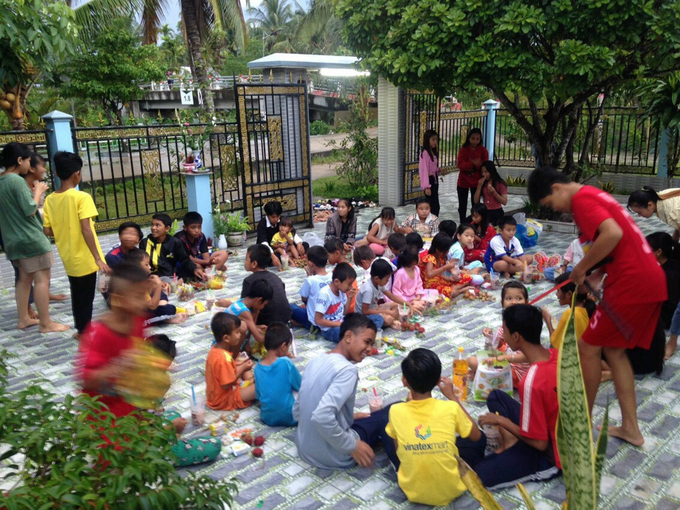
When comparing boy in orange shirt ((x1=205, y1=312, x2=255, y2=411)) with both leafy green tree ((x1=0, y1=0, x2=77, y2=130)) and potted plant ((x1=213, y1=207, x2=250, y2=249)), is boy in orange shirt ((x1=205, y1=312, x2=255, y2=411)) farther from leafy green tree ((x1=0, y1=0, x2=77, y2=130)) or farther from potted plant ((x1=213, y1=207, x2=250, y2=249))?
potted plant ((x1=213, y1=207, x2=250, y2=249))

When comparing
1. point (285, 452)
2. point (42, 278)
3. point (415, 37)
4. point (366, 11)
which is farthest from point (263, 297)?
point (366, 11)

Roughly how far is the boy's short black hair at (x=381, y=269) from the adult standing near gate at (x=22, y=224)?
10.5ft

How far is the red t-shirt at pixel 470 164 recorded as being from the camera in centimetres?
954

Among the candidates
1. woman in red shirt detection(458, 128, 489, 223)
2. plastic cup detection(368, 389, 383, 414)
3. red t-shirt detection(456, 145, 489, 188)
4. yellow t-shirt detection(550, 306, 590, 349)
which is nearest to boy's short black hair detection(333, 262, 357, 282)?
plastic cup detection(368, 389, 383, 414)

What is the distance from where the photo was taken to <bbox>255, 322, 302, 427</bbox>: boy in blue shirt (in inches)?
162

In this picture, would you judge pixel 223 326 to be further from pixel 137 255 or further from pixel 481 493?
pixel 481 493

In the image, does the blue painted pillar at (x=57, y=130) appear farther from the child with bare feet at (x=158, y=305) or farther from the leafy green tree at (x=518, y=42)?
the leafy green tree at (x=518, y=42)

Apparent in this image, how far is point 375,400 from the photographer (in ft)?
13.7

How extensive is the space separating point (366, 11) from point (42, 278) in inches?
242

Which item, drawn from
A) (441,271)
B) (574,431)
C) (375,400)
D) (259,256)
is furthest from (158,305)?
(574,431)

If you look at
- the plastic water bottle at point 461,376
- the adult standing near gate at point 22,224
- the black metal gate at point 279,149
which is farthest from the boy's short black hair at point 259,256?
the black metal gate at point 279,149

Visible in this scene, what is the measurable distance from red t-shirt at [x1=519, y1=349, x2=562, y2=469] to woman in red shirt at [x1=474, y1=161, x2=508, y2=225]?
18.8 ft

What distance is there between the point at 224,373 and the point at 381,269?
6.53ft

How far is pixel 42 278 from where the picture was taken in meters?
5.90
